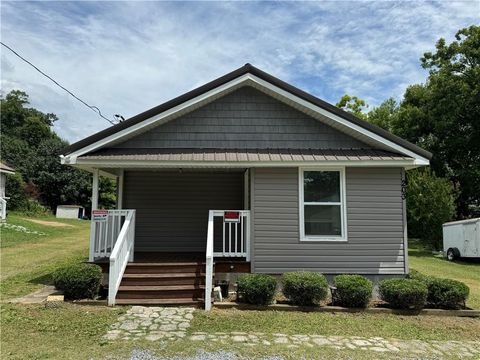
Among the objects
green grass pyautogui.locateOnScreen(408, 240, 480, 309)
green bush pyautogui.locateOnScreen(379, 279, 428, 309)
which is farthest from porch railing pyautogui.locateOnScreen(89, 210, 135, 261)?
green grass pyautogui.locateOnScreen(408, 240, 480, 309)

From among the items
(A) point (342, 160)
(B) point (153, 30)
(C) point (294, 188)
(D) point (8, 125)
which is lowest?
(C) point (294, 188)

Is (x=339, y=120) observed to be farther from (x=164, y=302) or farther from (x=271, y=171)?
(x=164, y=302)

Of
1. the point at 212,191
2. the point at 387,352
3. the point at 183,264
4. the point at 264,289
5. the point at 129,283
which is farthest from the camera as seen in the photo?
the point at 212,191

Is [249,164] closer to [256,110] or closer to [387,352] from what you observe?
[256,110]

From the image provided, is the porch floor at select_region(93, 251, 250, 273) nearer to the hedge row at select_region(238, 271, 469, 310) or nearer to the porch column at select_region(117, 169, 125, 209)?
the hedge row at select_region(238, 271, 469, 310)

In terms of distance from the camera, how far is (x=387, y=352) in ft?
17.1

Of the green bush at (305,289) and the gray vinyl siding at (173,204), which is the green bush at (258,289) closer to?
the green bush at (305,289)

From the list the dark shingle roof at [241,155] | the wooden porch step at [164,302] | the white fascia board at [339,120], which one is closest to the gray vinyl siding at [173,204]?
the dark shingle roof at [241,155]

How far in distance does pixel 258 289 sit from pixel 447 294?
3.53m

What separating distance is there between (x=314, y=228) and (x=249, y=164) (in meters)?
2.01

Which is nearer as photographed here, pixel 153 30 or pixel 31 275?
pixel 31 275

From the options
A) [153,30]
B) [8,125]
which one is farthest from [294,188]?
[8,125]

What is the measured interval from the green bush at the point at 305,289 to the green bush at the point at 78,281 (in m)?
3.56

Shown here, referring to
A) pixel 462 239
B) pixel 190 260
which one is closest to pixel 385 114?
pixel 462 239
